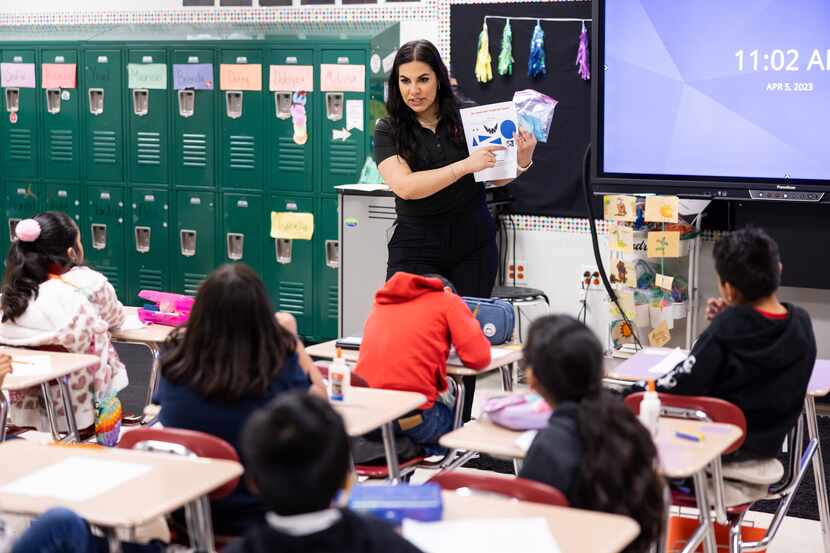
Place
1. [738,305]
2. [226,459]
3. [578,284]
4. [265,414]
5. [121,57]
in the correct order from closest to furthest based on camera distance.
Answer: [265,414] < [226,459] < [738,305] < [578,284] < [121,57]

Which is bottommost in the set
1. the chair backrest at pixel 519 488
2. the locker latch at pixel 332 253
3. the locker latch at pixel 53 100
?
the chair backrest at pixel 519 488

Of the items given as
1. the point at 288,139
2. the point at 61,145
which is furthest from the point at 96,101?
the point at 288,139

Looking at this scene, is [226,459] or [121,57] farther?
[121,57]

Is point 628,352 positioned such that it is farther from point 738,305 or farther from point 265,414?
point 265,414

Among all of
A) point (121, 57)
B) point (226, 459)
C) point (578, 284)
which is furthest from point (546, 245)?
point (226, 459)

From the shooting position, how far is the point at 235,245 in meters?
7.98

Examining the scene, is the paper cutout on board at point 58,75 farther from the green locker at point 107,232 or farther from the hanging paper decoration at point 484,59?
the hanging paper decoration at point 484,59

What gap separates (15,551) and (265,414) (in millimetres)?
806

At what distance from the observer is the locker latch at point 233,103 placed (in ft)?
25.5

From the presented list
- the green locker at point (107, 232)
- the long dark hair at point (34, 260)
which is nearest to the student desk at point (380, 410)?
the long dark hair at point (34, 260)

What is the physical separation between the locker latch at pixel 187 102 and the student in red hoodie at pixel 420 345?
14.2 ft

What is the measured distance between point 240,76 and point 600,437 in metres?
5.65

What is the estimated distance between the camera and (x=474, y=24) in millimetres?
6910

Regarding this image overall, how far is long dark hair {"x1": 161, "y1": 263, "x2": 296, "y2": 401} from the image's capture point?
115 inches
